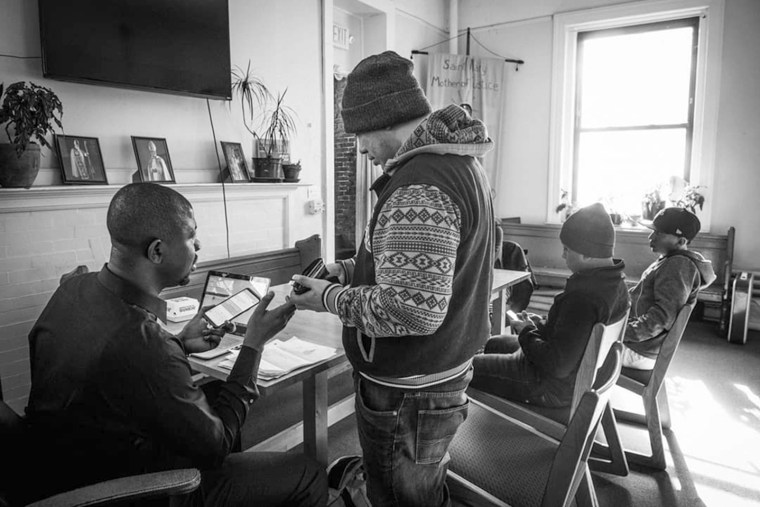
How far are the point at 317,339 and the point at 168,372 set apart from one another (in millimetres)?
909

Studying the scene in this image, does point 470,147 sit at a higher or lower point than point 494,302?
higher

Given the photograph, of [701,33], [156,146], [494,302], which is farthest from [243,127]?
[701,33]

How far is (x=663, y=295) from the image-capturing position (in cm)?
253

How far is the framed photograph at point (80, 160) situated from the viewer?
109 inches

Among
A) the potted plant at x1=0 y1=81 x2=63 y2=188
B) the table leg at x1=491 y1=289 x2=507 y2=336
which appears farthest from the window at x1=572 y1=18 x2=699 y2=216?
the potted plant at x1=0 y1=81 x2=63 y2=188

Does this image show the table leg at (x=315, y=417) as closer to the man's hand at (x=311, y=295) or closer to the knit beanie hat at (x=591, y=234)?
the man's hand at (x=311, y=295)

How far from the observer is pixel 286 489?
1.43 meters

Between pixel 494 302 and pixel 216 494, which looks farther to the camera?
pixel 494 302

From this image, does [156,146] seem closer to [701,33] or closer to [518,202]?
[518,202]

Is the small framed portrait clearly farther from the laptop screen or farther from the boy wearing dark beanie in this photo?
the boy wearing dark beanie

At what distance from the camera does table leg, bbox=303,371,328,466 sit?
6.35ft

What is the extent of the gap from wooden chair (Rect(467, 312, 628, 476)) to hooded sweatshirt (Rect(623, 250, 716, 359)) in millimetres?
455

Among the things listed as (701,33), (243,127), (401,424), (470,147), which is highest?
(701,33)

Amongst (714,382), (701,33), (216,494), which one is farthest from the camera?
(701,33)
